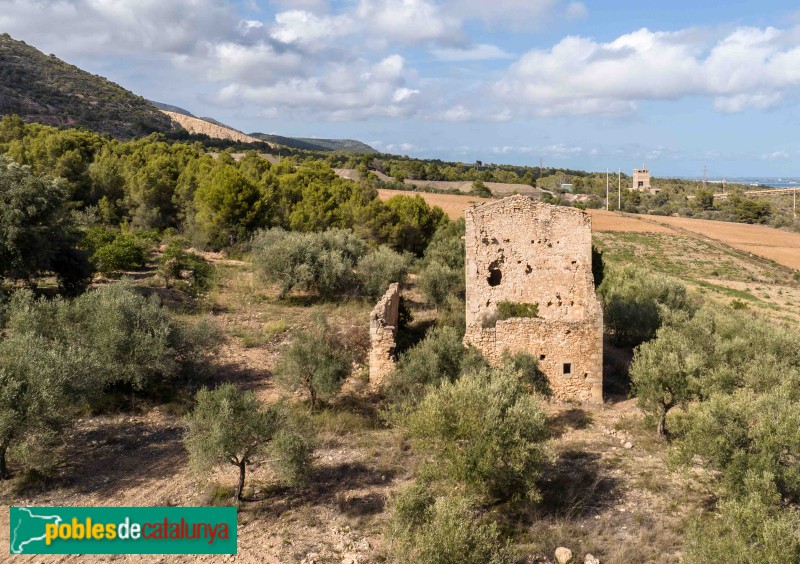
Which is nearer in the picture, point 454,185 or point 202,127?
point 454,185

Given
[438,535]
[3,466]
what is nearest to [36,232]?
[3,466]

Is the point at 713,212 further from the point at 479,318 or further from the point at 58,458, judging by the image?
the point at 58,458

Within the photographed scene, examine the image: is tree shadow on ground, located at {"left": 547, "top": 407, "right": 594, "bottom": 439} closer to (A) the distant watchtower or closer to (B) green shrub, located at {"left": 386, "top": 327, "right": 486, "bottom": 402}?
(B) green shrub, located at {"left": 386, "top": 327, "right": 486, "bottom": 402}

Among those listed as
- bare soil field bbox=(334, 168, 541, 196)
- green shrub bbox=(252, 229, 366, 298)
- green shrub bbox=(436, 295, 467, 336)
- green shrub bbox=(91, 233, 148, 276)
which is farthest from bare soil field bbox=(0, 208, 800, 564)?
bare soil field bbox=(334, 168, 541, 196)

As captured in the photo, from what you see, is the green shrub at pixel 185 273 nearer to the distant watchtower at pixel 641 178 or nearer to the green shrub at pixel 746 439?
the green shrub at pixel 746 439

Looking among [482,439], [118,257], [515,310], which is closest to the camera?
[482,439]

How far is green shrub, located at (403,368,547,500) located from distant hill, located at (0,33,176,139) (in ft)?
206

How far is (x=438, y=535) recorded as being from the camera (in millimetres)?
6004

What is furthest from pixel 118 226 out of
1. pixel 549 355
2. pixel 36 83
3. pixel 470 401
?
pixel 36 83

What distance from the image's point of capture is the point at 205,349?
43.8ft

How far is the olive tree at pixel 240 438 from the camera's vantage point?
7805 millimetres

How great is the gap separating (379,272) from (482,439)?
45.3ft

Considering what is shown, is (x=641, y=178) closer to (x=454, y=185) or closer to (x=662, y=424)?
(x=454, y=185)

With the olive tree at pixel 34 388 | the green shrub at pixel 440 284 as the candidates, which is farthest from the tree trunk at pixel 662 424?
the olive tree at pixel 34 388
